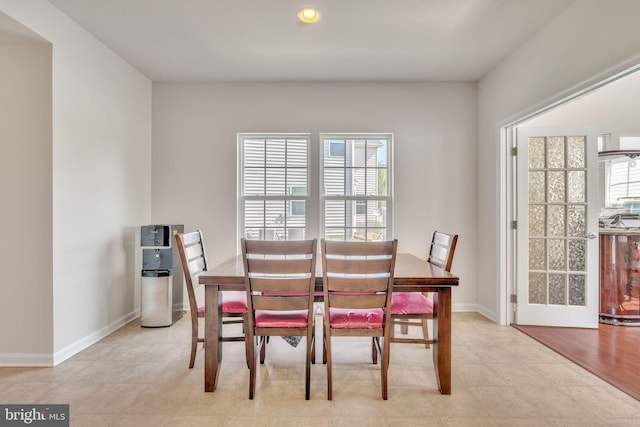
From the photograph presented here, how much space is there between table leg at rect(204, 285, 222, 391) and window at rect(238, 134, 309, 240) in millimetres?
1911

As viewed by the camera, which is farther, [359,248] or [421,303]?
[421,303]

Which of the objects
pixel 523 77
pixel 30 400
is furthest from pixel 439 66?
pixel 30 400

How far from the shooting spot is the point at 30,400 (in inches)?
80.4

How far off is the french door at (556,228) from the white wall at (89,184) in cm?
399

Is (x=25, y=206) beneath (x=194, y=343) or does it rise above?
above

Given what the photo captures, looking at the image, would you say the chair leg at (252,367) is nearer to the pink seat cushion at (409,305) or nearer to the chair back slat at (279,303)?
the chair back slat at (279,303)

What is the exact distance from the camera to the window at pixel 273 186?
4.00 meters

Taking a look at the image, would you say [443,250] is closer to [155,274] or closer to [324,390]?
[324,390]

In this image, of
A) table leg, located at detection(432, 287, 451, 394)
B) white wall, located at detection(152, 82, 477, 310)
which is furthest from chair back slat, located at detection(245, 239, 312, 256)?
white wall, located at detection(152, 82, 477, 310)

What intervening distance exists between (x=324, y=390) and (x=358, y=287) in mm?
729

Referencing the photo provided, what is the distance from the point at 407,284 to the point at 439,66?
254 centimetres

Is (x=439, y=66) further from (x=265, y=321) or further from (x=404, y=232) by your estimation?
(x=265, y=321)

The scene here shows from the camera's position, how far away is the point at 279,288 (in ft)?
6.57

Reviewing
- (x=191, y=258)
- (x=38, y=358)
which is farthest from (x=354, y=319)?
(x=38, y=358)
